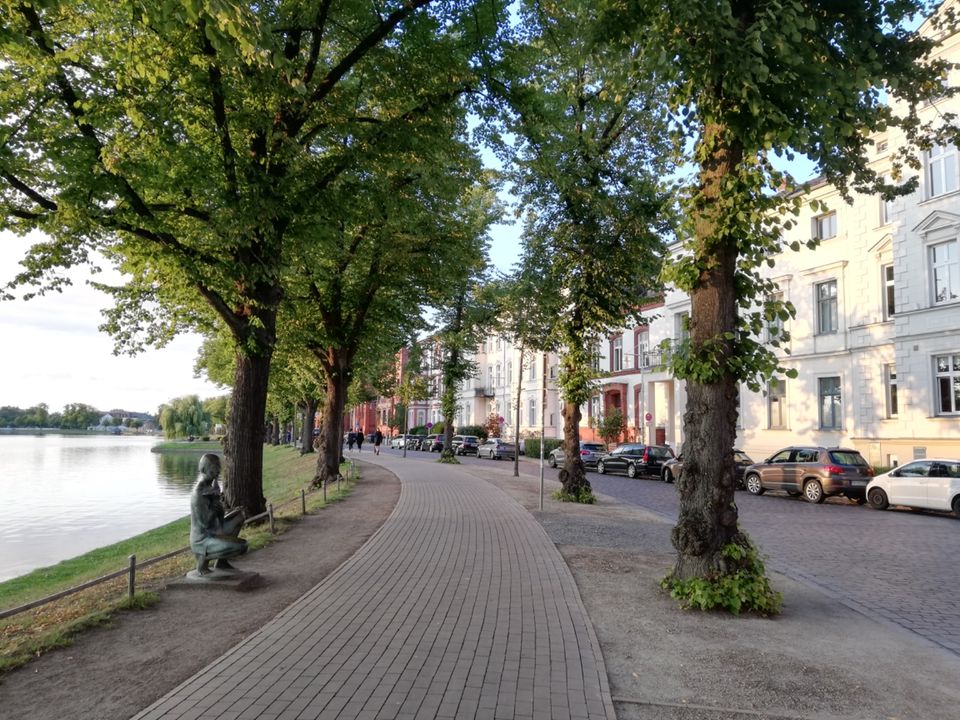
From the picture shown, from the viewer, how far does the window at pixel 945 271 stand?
23.1m

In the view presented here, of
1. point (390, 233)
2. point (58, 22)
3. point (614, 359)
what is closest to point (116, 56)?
point (58, 22)

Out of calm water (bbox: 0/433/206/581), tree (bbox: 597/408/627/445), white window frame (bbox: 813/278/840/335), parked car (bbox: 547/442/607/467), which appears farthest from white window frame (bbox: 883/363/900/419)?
calm water (bbox: 0/433/206/581)

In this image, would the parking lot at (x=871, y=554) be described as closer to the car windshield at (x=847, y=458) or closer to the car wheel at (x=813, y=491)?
the car wheel at (x=813, y=491)

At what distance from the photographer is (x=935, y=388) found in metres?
23.7

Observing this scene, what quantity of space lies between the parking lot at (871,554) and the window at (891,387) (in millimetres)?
8371

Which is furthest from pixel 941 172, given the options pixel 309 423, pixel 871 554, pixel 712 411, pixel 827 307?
pixel 309 423

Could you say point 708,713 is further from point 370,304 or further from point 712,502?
point 370,304

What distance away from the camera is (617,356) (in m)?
47.9

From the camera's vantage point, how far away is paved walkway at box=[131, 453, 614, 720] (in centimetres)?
434

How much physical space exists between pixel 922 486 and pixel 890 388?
10.8m

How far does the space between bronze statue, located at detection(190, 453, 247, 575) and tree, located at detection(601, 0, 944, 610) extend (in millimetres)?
5053

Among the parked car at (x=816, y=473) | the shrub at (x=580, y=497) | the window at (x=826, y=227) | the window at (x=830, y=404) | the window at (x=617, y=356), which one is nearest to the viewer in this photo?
the shrub at (x=580, y=497)

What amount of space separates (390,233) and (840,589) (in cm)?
1347

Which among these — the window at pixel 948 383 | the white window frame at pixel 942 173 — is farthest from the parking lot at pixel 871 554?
the white window frame at pixel 942 173
